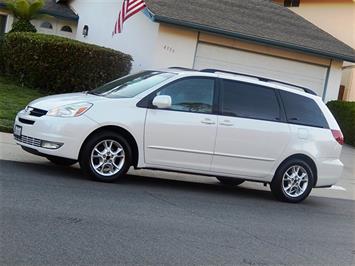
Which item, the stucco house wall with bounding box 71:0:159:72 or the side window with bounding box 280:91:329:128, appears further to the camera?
the stucco house wall with bounding box 71:0:159:72

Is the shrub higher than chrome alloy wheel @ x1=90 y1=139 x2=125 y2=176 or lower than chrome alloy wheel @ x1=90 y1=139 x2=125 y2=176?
higher

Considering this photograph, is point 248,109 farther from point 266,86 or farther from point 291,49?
point 291,49

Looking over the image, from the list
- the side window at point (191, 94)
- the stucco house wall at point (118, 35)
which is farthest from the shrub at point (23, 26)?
the side window at point (191, 94)

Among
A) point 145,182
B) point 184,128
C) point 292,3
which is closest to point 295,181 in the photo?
point 184,128

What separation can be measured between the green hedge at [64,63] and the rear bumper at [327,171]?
8515 millimetres

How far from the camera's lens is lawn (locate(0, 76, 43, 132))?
41.5 feet

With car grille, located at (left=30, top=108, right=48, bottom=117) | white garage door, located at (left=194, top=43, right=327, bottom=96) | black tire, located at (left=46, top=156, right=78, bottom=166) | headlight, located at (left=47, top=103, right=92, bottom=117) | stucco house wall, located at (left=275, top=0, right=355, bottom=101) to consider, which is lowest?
black tire, located at (left=46, top=156, right=78, bottom=166)

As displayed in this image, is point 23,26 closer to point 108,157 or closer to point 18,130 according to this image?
point 18,130

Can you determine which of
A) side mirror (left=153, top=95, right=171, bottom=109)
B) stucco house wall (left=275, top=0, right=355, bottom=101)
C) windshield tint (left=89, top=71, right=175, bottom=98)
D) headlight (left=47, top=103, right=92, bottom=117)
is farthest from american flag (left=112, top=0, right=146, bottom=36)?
stucco house wall (left=275, top=0, right=355, bottom=101)

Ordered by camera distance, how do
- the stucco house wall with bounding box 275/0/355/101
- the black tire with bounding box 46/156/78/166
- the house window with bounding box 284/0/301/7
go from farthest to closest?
the house window with bounding box 284/0/301/7, the stucco house wall with bounding box 275/0/355/101, the black tire with bounding box 46/156/78/166

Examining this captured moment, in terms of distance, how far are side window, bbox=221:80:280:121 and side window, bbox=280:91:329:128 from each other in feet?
0.74

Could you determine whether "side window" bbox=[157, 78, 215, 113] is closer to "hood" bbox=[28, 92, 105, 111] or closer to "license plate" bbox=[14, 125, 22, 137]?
"hood" bbox=[28, 92, 105, 111]

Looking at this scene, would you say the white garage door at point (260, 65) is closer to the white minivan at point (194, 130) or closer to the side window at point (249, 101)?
the white minivan at point (194, 130)

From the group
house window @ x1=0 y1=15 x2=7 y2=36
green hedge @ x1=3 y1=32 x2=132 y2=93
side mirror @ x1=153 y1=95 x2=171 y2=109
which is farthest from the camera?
house window @ x1=0 y1=15 x2=7 y2=36
